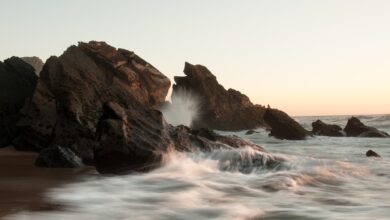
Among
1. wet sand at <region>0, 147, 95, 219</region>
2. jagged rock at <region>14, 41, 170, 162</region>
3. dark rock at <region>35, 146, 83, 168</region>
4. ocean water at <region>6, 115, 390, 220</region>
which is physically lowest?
ocean water at <region>6, 115, 390, 220</region>

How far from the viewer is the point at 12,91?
18938 mm

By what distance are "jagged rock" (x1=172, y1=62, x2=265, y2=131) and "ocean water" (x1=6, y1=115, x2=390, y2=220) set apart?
41.6 metres

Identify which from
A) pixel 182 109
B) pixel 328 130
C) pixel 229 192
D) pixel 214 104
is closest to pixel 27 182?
pixel 229 192

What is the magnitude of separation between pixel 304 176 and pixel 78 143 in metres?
6.54

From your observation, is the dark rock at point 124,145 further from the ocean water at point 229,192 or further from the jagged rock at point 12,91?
the jagged rock at point 12,91

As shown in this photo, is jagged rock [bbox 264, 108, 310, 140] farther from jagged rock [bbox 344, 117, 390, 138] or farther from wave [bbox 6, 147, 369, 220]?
wave [bbox 6, 147, 369, 220]

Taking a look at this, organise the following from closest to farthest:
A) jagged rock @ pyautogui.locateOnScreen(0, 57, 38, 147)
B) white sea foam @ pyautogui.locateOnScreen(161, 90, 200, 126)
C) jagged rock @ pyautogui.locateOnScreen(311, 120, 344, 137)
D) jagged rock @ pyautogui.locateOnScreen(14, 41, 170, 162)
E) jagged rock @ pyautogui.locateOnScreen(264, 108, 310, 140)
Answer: jagged rock @ pyautogui.locateOnScreen(14, 41, 170, 162) → jagged rock @ pyautogui.locateOnScreen(0, 57, 38, 147) → jagged rock @ pyautogui.locateOnScreen(264, 108, 310, 140) → jagged rock @ pyautogui.locateOnScreen(311, 120, 344, 137) → white sea foam @ pyautogui.locateOnScreen(161, 90, 200, 126)

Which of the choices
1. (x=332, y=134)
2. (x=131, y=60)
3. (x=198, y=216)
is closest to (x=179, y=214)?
(x=198, y=216)

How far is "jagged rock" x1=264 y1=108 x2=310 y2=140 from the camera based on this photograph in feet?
93.8

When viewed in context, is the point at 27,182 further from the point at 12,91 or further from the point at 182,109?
the point at 182,109

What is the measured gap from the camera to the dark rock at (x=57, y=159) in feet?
36.4

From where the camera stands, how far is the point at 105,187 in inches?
333

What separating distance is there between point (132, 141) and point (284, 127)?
20.3m

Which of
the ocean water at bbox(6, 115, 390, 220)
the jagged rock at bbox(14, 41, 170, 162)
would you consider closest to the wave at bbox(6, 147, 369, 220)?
the ocean water at bbox(6, 115, 390, 220)
